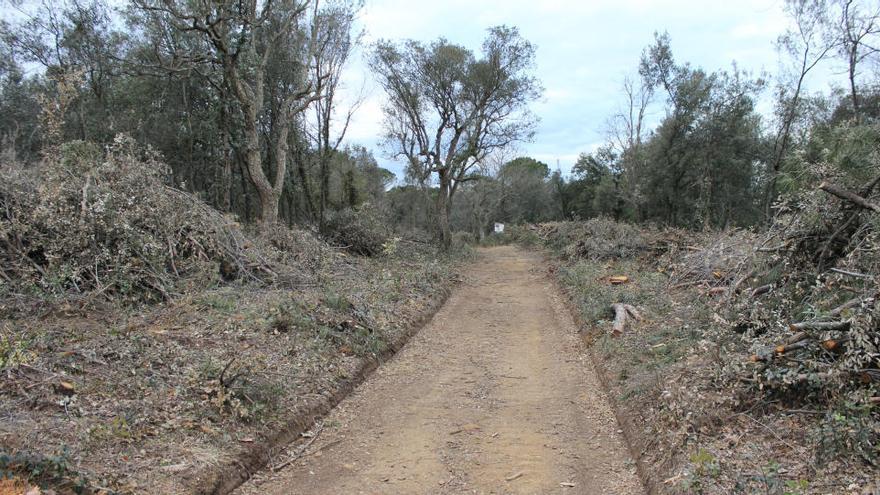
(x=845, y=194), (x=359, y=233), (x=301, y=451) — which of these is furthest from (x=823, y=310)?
(x=359, y=233)

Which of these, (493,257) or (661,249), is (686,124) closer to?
(493,257)

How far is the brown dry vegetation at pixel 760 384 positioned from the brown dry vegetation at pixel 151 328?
349 cm

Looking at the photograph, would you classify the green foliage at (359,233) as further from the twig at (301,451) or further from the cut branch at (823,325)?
the cut branch at (823,325)

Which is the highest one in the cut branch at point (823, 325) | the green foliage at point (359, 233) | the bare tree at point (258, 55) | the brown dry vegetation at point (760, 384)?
the bare tree at point (258, 55)

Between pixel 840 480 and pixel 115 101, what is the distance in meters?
23.5

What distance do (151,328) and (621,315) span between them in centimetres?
677

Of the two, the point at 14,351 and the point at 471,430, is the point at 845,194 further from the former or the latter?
the point at 14,351

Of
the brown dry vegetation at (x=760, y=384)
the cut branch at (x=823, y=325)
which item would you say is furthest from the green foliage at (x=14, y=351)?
the cut branch at (x=823, y=325)

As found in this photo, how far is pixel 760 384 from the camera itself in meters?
4.48

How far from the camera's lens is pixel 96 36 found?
18.7 metres

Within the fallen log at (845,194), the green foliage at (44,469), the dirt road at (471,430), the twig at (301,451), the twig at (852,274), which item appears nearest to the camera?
the green foliage at (44,469)

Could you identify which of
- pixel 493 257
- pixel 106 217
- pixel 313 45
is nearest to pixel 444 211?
pixel 493 257

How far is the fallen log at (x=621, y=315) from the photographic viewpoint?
27.4 ft

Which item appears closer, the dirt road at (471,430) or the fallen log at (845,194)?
the dirt road at (471,430)
